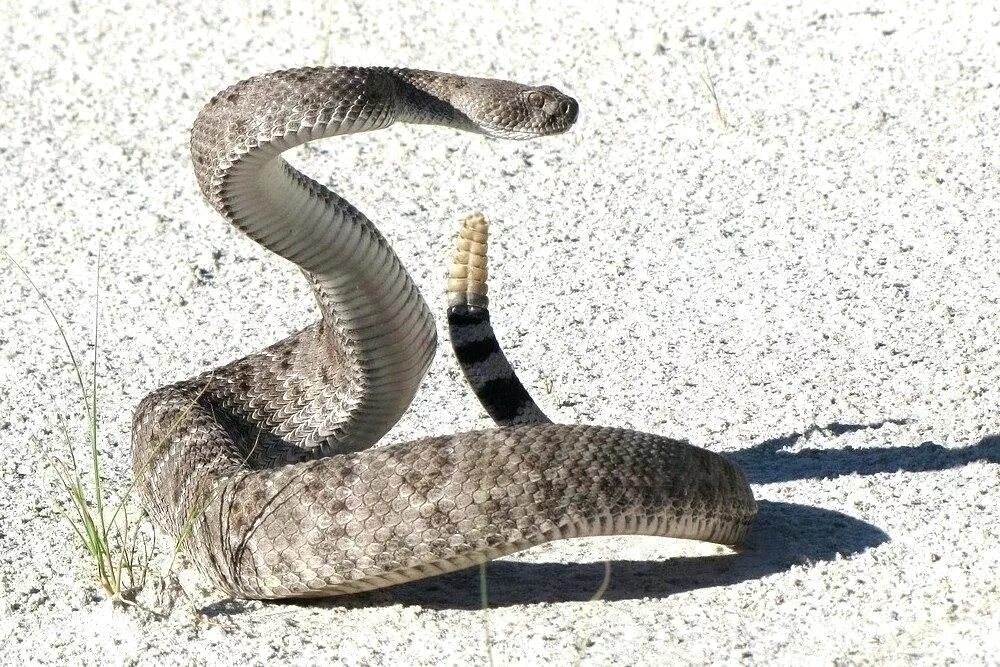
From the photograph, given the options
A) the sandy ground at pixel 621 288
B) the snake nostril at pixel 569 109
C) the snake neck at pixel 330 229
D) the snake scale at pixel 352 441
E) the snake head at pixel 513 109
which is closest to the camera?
the snake scale at pixel 352 441

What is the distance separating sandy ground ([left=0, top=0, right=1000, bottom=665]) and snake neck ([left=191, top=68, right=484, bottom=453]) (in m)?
0.50

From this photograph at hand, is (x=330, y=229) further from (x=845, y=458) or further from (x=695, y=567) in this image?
(x=845, y=458)

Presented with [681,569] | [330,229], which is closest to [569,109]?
[330,229]

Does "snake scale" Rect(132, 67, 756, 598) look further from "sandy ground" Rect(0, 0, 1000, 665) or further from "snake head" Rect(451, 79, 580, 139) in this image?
"sandy ground" Rect(0, 0, 1000, 665)

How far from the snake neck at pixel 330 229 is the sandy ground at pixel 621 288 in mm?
501

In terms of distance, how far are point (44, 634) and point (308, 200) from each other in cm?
156

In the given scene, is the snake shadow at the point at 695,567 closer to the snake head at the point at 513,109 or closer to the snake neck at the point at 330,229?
the snake neck at the point at 330,229

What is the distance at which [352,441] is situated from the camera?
548cm

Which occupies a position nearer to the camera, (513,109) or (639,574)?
(639,574)

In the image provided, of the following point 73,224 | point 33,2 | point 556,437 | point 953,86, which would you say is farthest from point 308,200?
point 33,2

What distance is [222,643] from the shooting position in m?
4.14

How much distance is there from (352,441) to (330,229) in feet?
3.03

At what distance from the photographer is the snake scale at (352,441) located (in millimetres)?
4086

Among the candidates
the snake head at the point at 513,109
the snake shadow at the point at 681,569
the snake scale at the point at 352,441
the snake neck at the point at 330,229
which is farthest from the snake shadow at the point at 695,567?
the snake head at the point at 513,109
